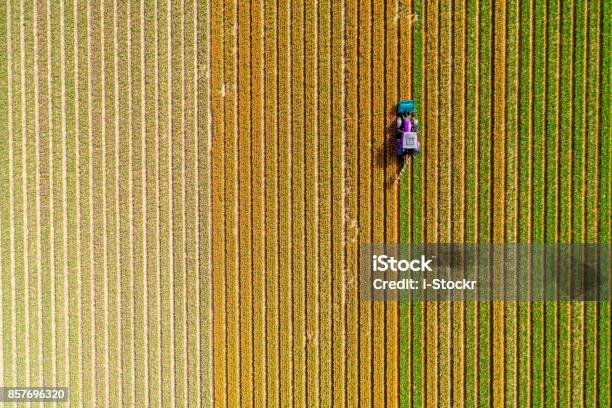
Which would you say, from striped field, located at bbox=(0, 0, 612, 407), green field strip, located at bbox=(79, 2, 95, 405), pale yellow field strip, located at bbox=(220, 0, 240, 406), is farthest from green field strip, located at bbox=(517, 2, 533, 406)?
green field strip, located at bbox=(79, 2, 95, 405)

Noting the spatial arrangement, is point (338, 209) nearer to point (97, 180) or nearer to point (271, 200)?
point (271, 200)

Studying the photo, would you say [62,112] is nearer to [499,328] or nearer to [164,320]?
[164,320]

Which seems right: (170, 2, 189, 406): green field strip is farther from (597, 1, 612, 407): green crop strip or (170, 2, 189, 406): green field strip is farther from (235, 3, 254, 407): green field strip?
(597, 1, 612, 407): green crop strip

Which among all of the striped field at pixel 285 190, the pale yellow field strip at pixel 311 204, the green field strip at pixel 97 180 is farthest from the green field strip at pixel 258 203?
the green field strip at pixel 97 180

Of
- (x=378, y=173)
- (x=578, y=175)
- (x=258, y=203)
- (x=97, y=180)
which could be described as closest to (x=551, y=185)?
(x=578, y=175)

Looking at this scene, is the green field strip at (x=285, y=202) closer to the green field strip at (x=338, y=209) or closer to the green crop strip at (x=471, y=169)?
the green field strip at (x=338, y=209)
